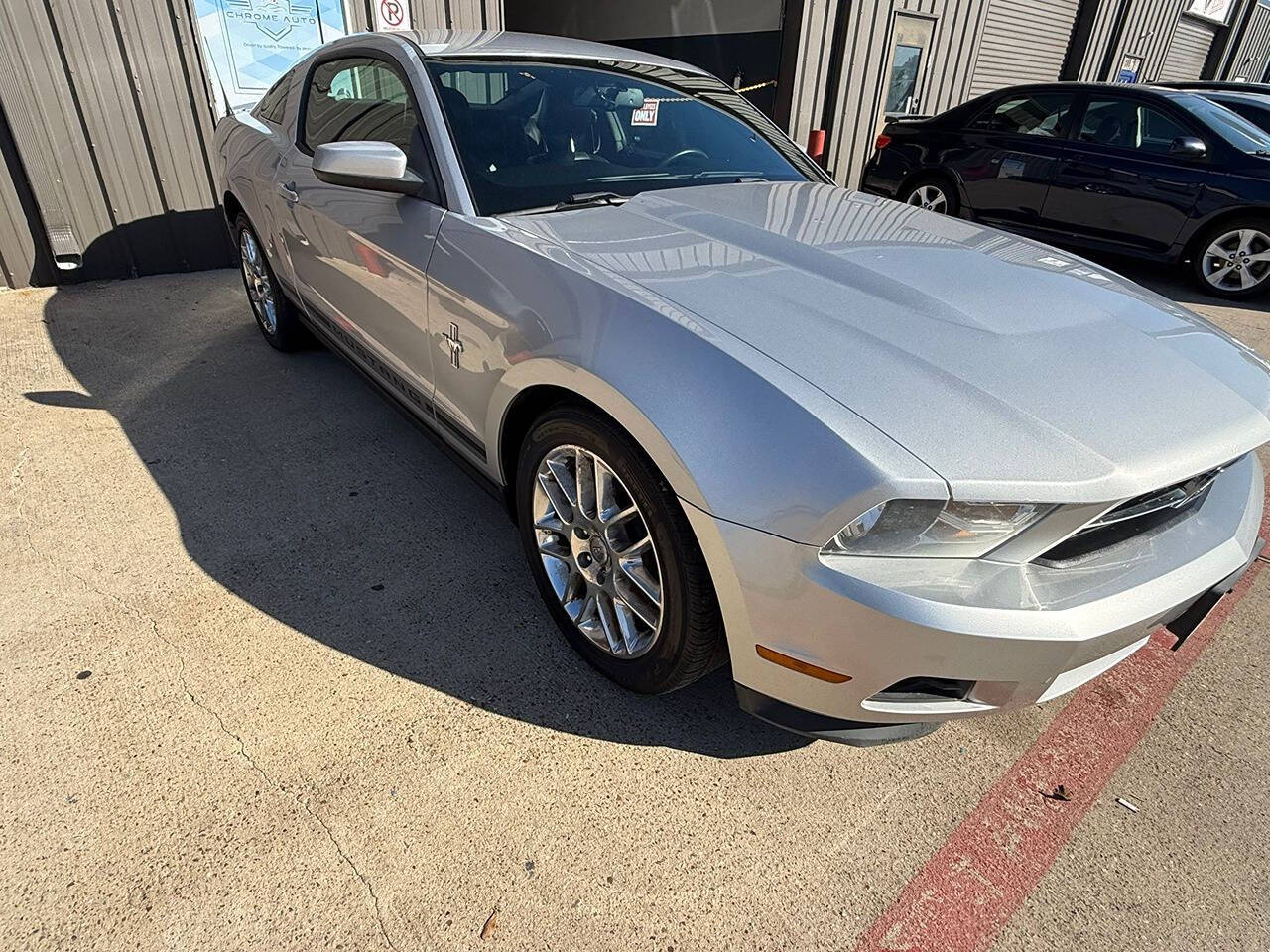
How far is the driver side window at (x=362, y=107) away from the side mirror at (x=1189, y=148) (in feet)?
21.1

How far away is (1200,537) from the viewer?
5.81 ft

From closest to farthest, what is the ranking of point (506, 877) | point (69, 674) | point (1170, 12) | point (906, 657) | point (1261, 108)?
point (906, 657)
point (506, 877)
point (69, 674)
point (1261, 108)
point (1170, 12)

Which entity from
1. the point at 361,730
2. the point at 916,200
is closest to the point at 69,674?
the point at 361,730

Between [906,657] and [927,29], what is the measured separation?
34.6 feet

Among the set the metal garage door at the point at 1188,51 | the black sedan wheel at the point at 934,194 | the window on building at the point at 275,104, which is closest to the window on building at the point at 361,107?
the window on building at the point at 275,104

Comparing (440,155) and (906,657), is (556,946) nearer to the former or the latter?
(906,657)

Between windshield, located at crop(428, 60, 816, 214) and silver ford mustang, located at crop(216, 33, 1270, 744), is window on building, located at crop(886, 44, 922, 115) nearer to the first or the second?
windshield, located at crop(428, 60, 816, 214)

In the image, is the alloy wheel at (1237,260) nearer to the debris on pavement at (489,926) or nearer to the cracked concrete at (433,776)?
the cracked concrete at (433,776)

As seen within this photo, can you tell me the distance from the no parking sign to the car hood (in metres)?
4.68

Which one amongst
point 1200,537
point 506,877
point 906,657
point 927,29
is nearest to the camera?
point 906,657

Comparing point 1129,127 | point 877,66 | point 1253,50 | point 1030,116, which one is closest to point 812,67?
point 877,66

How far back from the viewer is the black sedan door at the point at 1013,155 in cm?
686

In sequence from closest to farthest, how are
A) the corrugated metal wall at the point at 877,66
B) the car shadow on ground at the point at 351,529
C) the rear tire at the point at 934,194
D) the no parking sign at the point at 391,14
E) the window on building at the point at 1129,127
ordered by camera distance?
the car shadow on ground at the point at 351,529 < the no parking sign at the point at 391,14 < the window on building at the point at 1129,127 < the rear tire at the point at 934,194 < the corrugated metal wall at the point at 877,66

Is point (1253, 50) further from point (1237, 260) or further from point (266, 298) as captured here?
point (266, 298)
